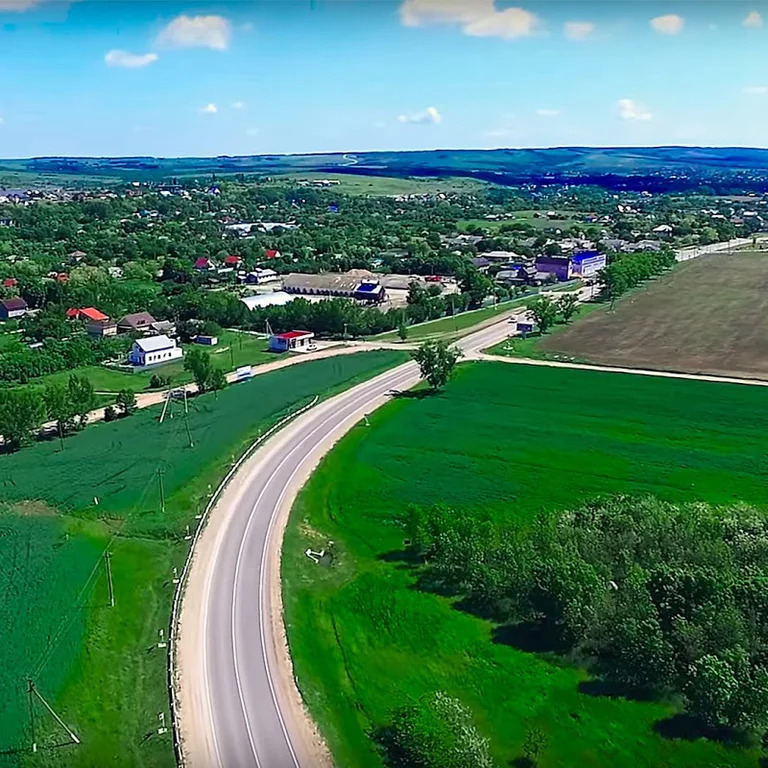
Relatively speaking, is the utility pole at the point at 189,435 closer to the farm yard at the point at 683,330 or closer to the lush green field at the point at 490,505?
the lush green field at the point at 490,505

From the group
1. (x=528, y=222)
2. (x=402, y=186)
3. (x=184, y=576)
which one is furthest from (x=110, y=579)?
(x=402, y=186)

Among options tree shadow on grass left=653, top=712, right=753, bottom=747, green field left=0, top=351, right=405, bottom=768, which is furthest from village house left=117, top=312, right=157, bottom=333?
tree shadow on grass left=653, top=712, right=753, bottom=747

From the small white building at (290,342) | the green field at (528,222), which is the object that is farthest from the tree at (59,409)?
the green field at (528,222)

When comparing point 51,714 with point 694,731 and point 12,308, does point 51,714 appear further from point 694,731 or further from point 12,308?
point 12,308

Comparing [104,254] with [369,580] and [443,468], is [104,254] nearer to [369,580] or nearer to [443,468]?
[443,468]

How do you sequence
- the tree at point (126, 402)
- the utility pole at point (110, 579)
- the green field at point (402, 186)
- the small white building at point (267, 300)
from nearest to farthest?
the utility pole at point (110, 579) < the tree at point (126, 402) < the small white building at point (267, 300) < the green field at point (402, 186)

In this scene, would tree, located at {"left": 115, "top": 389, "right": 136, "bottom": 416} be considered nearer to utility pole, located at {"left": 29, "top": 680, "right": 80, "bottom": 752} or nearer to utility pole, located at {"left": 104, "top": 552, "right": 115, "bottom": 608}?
utility pole, located at {"left": 104, "top": 552, "right": 115, "bottom": 608}

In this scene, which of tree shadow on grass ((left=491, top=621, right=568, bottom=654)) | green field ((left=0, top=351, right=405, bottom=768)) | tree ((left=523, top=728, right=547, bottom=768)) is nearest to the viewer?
tree ((left=523, top=728, right=547, bottom=768))

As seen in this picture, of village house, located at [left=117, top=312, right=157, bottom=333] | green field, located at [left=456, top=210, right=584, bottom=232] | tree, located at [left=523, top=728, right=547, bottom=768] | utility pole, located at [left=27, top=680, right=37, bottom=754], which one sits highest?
green field, located at [left=456, top=210, right=584, bottom=232]
